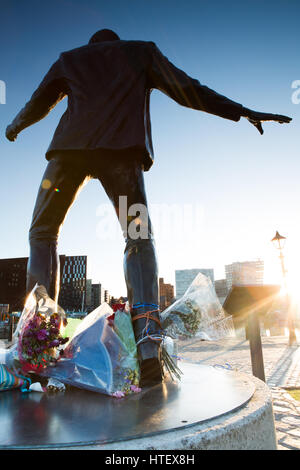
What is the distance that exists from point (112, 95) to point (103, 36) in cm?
83

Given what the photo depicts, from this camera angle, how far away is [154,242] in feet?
7.16

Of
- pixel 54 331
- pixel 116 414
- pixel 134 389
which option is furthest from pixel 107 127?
pixel 116 414

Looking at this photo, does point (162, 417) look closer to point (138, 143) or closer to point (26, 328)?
point (26, 328)

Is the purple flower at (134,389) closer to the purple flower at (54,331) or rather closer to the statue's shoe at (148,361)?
the statue's shoe at (148,361)

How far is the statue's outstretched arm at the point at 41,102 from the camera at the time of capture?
252 centimetres

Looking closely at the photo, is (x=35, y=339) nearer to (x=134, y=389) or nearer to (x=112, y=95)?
(x=134, y=389)

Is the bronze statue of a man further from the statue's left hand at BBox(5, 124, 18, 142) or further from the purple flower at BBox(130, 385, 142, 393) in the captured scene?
the purple flower at BBox(130, 385, 142, 393)

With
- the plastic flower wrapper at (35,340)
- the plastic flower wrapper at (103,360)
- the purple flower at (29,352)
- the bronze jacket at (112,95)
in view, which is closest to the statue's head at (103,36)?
the bronze jacket at (112,95)

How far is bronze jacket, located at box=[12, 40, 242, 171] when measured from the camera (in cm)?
226

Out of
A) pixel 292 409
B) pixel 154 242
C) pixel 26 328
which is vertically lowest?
pixel 292 409

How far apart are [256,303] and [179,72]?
2.20 metres

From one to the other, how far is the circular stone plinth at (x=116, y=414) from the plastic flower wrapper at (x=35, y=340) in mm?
168

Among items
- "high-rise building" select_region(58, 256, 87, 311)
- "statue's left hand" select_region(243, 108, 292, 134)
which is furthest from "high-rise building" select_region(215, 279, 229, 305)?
"statue's left hand" select_region(243, 108, 292, 134)
